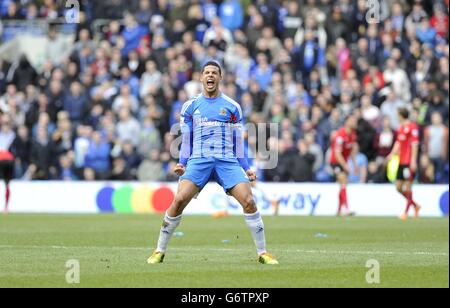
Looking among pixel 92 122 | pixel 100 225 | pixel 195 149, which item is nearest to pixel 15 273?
pixel 195 149

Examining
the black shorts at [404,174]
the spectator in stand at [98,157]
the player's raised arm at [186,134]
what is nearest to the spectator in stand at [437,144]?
the black shorts at [404,174]

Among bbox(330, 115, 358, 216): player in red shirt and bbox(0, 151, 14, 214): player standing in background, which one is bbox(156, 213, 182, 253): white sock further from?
bbox(330, 115, 358, 216): player in red shirt

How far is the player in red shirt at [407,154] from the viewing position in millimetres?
26438

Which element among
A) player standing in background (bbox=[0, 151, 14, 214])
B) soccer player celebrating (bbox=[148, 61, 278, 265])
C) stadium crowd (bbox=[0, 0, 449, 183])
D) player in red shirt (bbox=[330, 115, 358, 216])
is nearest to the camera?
soccer player celebrating (bbox=[148, 61, 278, 265])

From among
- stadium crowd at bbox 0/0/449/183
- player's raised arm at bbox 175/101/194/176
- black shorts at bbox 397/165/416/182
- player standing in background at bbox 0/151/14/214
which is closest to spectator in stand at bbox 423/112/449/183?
stadium crowd at bbox 0/0/449/183

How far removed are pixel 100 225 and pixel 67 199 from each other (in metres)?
6.78

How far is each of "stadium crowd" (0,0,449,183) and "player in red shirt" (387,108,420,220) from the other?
83.3 inches

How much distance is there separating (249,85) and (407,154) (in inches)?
219

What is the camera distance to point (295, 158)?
29.4 metres

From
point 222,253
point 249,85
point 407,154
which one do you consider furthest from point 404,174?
point 222,253

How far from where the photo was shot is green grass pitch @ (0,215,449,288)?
41.2 ft

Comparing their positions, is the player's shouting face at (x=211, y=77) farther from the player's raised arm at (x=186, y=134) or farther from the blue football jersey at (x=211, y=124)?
the player's raised arm at (x=186, y=134)
